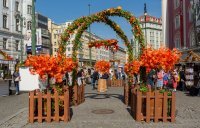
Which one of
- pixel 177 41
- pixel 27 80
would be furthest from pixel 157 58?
pixel 177 41

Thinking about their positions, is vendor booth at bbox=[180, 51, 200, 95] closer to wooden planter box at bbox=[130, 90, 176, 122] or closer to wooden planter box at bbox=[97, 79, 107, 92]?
wooden planter box at bbox=[97, 79, 107, 92]

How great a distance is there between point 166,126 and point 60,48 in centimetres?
617

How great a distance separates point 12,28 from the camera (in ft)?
170

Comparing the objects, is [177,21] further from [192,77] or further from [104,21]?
[104,21]

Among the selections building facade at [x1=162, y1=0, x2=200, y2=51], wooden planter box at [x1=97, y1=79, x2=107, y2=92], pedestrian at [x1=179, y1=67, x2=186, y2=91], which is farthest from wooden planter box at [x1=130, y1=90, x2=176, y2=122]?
building facade at [x1=162, y1=0, x2=200, y2=51]

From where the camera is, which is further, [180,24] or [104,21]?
[180,24]

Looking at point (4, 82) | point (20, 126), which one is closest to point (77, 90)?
point (20, 126)

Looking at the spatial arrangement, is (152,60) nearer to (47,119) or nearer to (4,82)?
(47,119)

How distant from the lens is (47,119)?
421 inches

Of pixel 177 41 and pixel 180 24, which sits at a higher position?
pixel 180 24

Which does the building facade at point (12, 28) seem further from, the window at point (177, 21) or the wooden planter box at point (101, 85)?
the wooden planter box at point (101, 85)

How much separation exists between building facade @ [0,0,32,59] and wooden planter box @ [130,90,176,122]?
131ft

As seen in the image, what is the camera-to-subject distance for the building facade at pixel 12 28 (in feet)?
162

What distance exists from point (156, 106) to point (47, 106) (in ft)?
11.1
